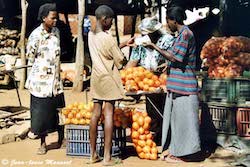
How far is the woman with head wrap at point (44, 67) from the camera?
6.81 m

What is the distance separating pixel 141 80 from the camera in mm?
7051

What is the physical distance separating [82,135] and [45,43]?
126cm

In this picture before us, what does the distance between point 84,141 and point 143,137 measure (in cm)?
74

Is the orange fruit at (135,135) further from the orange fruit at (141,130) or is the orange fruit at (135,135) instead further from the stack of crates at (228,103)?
the stack of crates at (228,103)

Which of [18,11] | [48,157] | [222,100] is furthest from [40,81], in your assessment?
[18,11]

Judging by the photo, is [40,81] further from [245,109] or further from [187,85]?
[245,109]

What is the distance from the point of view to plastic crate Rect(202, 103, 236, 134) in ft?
23.7

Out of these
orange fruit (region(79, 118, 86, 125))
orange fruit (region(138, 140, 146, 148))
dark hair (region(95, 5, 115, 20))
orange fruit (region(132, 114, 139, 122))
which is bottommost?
orange fruit (region(138, 140, 146, 148))

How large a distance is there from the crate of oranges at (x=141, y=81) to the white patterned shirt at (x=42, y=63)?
94cm

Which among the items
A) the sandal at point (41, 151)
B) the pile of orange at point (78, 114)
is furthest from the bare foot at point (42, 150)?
the pile of orange at point (78, 114)

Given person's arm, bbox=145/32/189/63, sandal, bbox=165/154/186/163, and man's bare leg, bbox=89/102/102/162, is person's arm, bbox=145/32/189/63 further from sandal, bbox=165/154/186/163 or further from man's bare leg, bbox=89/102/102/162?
sandal, bbox=165/154/186/163

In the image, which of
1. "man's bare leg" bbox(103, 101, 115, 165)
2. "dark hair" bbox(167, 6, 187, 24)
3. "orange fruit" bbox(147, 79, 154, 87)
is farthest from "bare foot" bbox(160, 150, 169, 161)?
"dark hair" bbox(167, 6, 187, 24)

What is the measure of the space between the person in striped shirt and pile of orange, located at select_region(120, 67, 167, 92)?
0.33m

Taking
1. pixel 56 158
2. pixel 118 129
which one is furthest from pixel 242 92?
pixel 56 158
